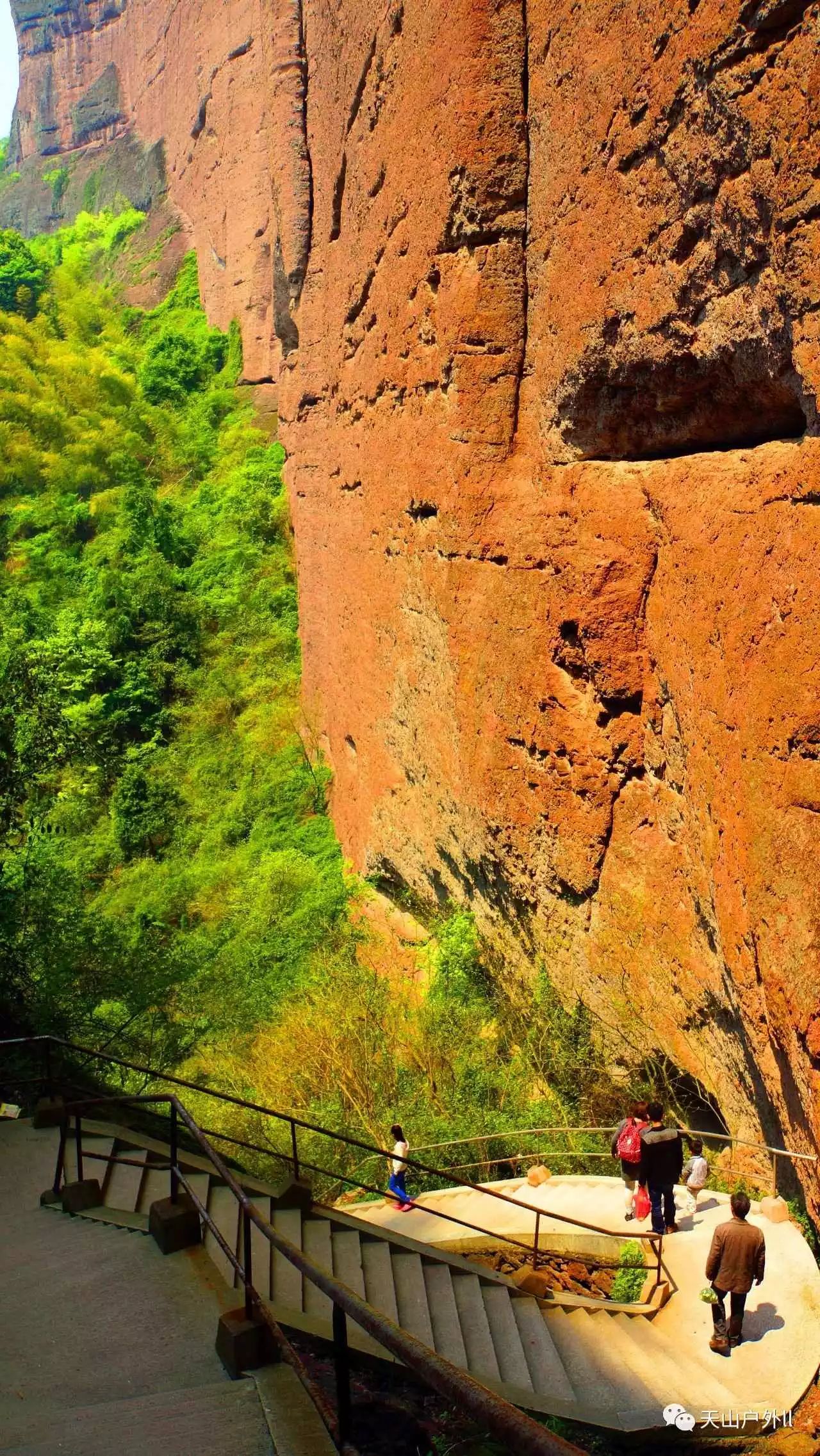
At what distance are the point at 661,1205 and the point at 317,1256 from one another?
7.21 ft

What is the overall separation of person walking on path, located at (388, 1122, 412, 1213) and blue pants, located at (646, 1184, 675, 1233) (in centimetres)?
183

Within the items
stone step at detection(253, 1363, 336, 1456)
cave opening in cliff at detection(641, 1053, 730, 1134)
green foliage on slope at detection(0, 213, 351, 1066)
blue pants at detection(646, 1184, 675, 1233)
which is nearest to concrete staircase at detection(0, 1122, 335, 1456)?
stone step at detection(253, 1363, 336, 1456)

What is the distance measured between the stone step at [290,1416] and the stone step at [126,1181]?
2.44 metres

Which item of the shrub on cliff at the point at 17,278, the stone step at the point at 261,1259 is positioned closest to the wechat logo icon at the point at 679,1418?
the stone step at the point at 261,1259

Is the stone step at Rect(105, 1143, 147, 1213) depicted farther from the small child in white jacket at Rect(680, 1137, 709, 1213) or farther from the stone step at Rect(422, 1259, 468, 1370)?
the small child in white jacket at Rect(680, 1137, 709, 1213)

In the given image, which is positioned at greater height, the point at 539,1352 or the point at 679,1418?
the point at 679,1418

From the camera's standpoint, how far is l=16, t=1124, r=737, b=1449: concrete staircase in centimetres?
544

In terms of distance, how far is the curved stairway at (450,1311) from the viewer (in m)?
5.43

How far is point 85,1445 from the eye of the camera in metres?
3.33

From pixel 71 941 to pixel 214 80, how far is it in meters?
23.1

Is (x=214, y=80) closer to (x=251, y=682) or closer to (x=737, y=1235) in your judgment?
(x=251, y=682)

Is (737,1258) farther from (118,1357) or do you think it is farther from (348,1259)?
(118,1357)

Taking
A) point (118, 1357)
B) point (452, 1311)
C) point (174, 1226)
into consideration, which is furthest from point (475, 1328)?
point (118, 1357)

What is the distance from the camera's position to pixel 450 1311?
643 centimetres
